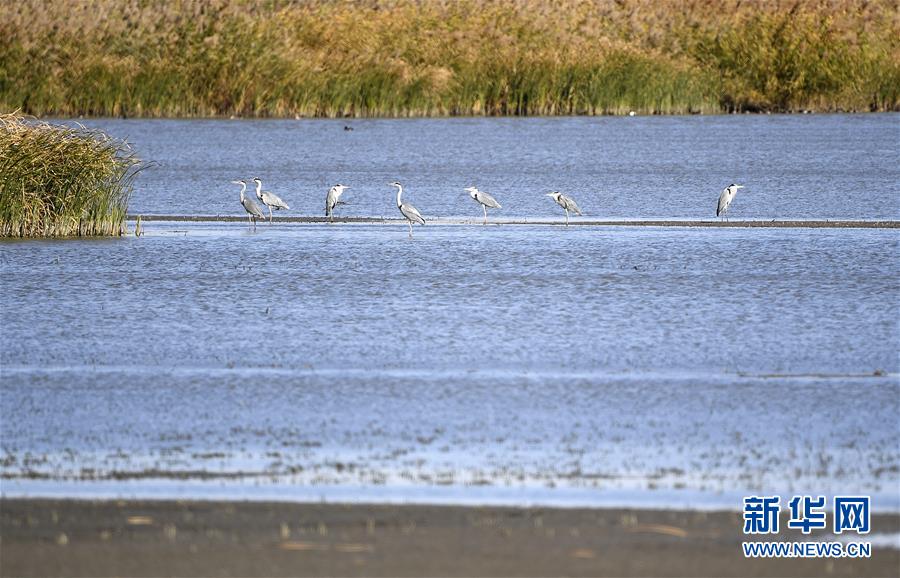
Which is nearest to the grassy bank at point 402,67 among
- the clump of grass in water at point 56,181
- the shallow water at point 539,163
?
the shallow water at point 539,163

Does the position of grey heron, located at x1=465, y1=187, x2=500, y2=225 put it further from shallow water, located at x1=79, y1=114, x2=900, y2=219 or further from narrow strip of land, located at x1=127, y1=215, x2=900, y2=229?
shallow water, located at x1=79, y1=114, x2=900, y2=219

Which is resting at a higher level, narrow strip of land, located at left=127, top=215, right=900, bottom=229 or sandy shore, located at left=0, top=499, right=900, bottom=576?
sandy shore, located at left=0, top=499, right=900, bottom=576

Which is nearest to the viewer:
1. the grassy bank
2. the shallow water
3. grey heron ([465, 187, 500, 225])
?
grey heron ([465, 187, 500, 225])

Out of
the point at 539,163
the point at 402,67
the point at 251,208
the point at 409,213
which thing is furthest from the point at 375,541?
the point at 402,67

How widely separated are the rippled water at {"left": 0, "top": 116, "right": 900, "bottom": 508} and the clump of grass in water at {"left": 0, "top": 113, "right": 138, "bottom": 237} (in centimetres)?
59

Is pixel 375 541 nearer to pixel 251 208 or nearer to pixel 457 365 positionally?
pixel 457 365

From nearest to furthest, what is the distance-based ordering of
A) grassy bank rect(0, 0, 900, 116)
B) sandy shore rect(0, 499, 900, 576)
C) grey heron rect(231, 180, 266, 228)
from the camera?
sandy shore rect(0, 499, 900, 576) → grey heron rect(231, 180, 266, 228) → grassy bank rect(0, 0, 900, 116)

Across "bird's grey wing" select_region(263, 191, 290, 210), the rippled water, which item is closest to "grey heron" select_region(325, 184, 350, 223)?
"bird's grey wing" select_region(263, 191, 290, 210)

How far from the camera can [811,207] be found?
73.6 feet

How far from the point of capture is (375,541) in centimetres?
646

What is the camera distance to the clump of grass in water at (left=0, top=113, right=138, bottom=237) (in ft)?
60.2

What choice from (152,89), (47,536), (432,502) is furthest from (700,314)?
(152,89)

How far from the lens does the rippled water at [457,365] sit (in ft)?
25.3

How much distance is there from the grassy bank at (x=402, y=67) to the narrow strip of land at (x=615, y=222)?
1847cm
